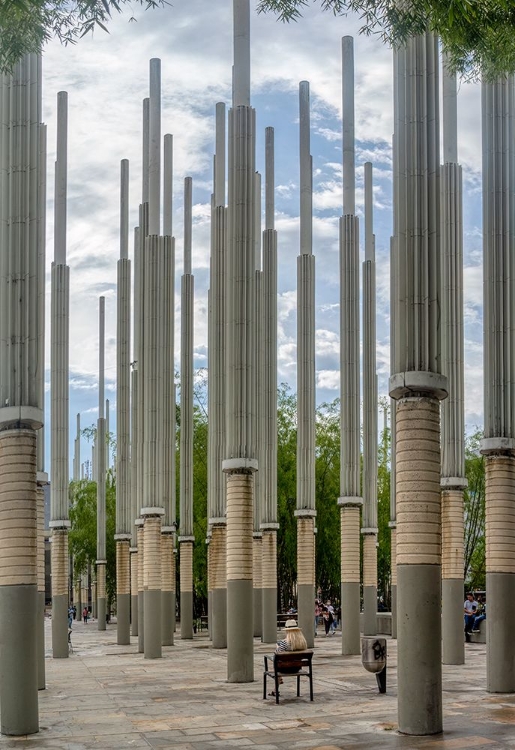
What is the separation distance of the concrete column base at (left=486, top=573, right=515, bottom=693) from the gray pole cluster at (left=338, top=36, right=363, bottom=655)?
11239 mm

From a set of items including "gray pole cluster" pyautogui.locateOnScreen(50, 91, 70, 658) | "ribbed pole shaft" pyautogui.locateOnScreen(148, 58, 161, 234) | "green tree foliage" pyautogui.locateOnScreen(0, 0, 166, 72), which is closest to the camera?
"green tree foliage" pyautogui.locateOnScreen(0, 0, 166, 72)

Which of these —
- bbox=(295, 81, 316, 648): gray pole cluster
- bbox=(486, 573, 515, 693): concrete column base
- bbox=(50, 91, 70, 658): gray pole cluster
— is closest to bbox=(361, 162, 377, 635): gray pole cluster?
bbox=(295, 81, 316, 648): gray pole cluster

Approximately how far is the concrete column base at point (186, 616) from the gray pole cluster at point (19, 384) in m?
25.5

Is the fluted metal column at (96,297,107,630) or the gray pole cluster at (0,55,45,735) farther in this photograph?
the fluted metal column at (96,297,107,630)

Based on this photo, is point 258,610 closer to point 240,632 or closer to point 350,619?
point 350,619

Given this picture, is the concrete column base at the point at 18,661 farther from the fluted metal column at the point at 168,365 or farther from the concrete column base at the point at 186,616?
the concrete column base at the point at 186,616

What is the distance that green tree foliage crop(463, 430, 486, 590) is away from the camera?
198 feet

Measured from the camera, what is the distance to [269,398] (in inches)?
1394

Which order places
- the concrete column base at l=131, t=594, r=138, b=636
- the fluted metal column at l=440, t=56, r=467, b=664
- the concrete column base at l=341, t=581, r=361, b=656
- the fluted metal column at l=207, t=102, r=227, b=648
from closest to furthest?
the fluted metal column at l=440, t=56, r=467, b=664 < the concrete column base at l=341, t=581, r=361, b=656 < the fluted metal column at l=207, t=102, r=227, b=648 < the concrete column base at l=131, t=594, r=138, b=636

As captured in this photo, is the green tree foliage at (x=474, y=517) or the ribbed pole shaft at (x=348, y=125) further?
the green tree foliage at (x=474, y=517)

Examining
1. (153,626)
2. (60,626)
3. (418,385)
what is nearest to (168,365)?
(153,626)

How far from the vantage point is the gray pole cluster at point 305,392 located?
32.0 m

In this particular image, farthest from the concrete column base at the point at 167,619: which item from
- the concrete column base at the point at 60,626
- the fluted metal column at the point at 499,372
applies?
the fluted metal column at the point at 499,372

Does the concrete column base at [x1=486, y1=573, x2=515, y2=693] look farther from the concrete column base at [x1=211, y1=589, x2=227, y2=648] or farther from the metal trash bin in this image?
the concrete column base at [x1=211, y1=589, x2=227, y2=648]
